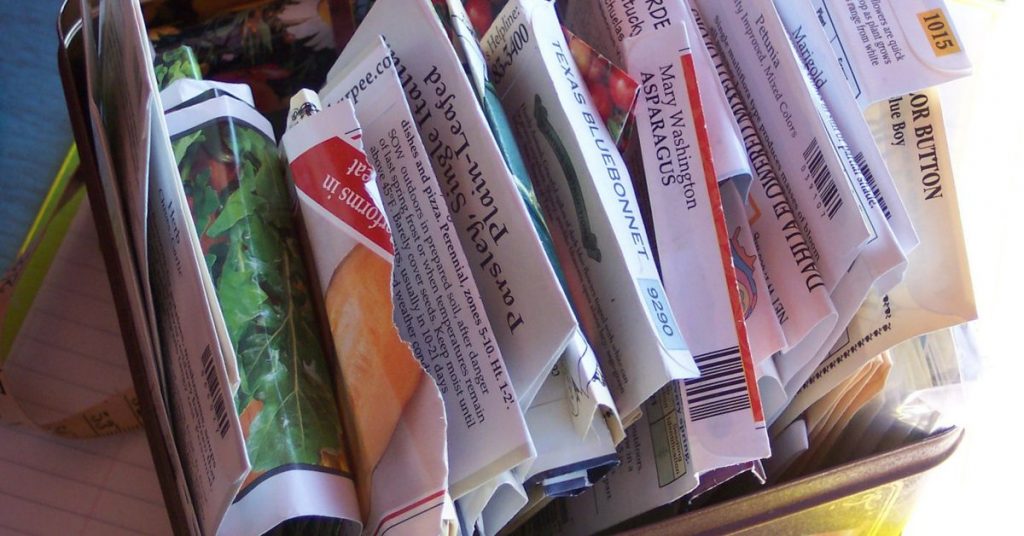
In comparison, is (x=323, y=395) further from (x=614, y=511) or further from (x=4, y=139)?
(x=4, y=139)

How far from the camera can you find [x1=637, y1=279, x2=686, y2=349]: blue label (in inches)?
14.1

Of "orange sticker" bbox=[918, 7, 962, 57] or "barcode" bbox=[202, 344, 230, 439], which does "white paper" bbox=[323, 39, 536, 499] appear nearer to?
"barcode" bbox=[202, 344, 230, 439]

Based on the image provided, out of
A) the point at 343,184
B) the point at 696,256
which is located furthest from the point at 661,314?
the point at 343,184

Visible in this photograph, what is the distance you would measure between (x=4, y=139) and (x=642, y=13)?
45cm

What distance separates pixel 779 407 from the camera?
438mm

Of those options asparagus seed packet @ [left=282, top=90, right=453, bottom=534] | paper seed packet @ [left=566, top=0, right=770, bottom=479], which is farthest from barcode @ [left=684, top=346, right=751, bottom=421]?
asparagus seed packet @ [left=282, top=90, right=453, bottom=534]

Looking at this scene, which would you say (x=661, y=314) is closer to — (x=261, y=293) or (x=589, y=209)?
(x=589, y=209)

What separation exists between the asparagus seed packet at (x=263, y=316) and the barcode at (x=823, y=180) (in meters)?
0.23

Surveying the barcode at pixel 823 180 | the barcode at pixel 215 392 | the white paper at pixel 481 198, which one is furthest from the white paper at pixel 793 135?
the barcode at pixel 215 392

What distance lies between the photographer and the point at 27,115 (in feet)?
2.07

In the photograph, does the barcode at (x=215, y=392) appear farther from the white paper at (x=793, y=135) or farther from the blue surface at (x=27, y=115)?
the blue surface at (x=27, y=115)

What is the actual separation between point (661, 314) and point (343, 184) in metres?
0.14

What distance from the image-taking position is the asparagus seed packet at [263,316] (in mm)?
338

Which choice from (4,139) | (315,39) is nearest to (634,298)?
(315,39)
